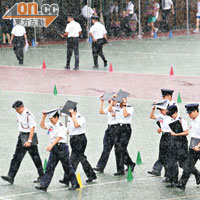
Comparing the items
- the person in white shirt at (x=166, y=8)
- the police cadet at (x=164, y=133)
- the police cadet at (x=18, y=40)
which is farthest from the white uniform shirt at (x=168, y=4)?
the police cadet at (x=164, y=133)

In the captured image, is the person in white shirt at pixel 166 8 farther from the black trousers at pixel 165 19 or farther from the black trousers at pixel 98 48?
the black trousers at pixel 98 48

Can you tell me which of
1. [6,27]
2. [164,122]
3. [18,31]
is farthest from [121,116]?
[6,27]

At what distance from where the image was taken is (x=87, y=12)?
34844 mm

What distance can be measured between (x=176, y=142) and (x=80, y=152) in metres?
1.71

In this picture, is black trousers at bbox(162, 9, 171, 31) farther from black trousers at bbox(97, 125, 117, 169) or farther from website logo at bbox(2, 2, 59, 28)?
black trousers at bbox(97, 125, 117, 169)

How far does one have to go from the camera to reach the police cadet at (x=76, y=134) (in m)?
11.5

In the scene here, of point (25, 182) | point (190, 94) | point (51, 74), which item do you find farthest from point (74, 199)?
point (51, 74)

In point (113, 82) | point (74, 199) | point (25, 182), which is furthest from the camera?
point (113, 82)

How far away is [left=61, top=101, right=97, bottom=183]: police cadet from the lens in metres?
11.5

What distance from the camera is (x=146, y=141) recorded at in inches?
586

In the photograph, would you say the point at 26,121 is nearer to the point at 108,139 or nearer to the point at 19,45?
the point at 108,139

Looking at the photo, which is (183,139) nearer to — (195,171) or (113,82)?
(195,171)

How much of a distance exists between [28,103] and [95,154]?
19.3 ft

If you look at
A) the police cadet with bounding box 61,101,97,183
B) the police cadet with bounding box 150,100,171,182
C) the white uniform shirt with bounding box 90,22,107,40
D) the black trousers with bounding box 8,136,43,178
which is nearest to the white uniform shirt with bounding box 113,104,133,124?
the police cadet with bounding box 150,100,171,182
